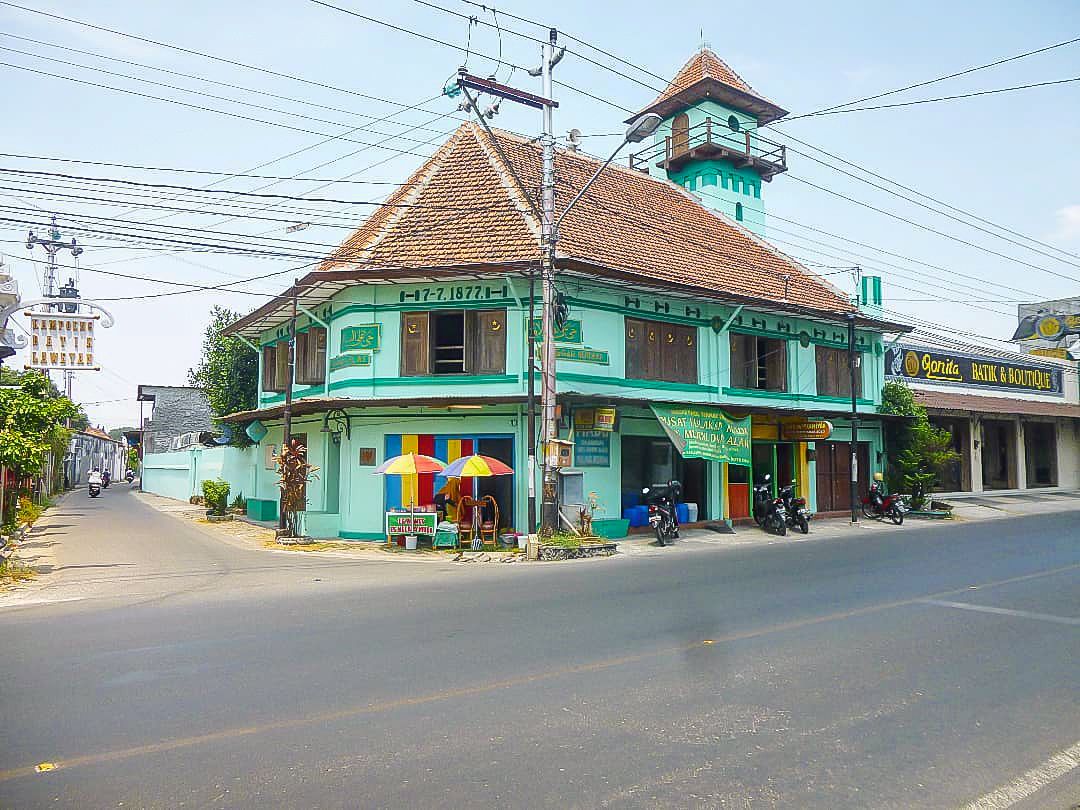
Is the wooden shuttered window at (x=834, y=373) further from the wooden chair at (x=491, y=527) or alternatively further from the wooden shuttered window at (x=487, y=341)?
the wooden chair at (x=491, y=527)

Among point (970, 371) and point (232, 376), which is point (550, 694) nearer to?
point (232, 376)

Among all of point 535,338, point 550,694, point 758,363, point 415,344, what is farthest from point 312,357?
point 550,694

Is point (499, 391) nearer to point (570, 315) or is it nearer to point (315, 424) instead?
point (570, 315)

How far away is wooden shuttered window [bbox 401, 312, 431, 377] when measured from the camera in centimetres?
1902

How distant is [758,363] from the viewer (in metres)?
23.9

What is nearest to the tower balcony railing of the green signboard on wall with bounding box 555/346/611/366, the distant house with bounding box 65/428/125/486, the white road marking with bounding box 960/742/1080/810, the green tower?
the green tower

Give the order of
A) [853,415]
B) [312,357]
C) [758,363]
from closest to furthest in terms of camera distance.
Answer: [312,357]
[853,415]
[758,363]

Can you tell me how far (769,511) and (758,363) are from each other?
5.21 meters

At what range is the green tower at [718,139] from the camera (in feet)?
96.6

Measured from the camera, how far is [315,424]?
21.4 metres

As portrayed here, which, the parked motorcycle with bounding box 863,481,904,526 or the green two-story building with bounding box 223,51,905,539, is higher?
the green two-story building with bounding box 223,51,905,539

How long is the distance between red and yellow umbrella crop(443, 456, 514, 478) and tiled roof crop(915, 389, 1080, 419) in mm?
19047

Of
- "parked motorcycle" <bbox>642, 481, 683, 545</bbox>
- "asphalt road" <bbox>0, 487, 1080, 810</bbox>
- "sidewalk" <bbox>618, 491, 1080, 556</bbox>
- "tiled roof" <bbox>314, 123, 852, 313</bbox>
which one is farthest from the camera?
"tiled roof" <bbox>314, 123, 852, 313</bbox>

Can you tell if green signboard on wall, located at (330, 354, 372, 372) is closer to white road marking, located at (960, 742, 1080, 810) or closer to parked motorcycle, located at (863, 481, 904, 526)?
parked motorcycle, located at (863, 481, 904, 526)
